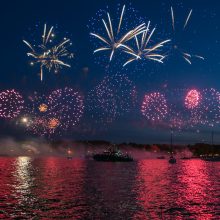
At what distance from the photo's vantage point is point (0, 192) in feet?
195

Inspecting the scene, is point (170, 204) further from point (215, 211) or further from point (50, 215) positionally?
point (50, 215)

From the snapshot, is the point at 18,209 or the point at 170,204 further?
the point at 170,204

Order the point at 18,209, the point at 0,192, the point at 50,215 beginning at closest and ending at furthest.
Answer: the point at 50,215 < the point at 18,209 < the point at 0,192

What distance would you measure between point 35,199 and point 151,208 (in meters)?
16.0

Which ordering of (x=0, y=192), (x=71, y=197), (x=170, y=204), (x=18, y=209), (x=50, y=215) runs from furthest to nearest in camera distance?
(x=0, y=192) → (x=71, y=197) → (x=170, y=204) → (x=18, y=209) → (x=50, y=215)

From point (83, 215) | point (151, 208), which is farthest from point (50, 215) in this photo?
point (151, 208)

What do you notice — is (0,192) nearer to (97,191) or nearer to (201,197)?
(97,191)

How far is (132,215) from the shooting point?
40.7 meters

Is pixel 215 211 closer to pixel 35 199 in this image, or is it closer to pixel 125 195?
pixel 125 195

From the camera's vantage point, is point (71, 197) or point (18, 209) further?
point (71, 197)

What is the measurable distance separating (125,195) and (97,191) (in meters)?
6.87

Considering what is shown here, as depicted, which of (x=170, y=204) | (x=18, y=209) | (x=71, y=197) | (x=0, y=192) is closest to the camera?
(x=18, y=209)

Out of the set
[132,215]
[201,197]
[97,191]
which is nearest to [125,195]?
[97,191]

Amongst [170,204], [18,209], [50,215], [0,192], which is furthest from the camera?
[0,192]
